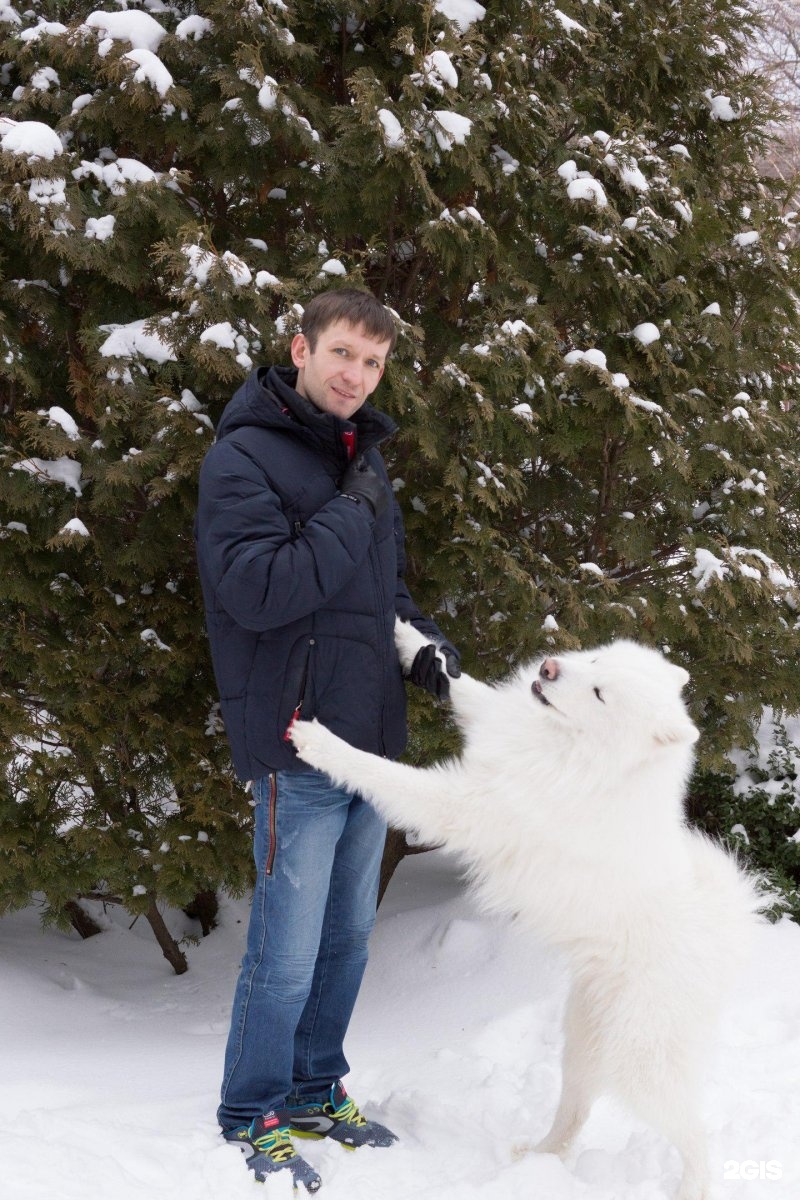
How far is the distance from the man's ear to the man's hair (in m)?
0.02

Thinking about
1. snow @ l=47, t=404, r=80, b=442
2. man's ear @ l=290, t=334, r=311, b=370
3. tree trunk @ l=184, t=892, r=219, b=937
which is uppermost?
man's ear @ l=290, t=334, r=311, b=370

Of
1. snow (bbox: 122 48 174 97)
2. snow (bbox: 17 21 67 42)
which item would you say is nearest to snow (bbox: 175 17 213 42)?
snow (bbox: 122 48 174 97)

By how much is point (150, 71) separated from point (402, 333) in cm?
128

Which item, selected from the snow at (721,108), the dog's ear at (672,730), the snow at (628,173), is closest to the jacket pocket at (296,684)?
the dog's ear at (672,730)

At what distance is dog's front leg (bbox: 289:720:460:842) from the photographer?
8.67 ft

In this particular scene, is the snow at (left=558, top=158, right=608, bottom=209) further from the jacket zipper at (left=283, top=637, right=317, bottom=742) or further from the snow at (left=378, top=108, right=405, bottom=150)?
the jacket zipper at (left=283, top=637, right=317, bottom=742)

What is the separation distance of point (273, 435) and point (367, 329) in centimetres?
41

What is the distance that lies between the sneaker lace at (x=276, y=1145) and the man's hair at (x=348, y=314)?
236cm

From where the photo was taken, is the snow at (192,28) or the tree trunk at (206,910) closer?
the snow at (192,28)

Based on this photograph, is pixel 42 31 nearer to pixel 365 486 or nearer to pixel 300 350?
pixel 300 350

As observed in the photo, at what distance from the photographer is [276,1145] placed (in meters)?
2.78

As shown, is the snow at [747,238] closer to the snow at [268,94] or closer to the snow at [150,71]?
the snow at [268,94]

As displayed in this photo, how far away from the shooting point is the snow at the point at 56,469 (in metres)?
3.63

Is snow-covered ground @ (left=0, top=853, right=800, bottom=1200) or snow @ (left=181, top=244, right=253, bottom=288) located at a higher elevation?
snow @ (left=181, top=244, right=253, bottom=288)
